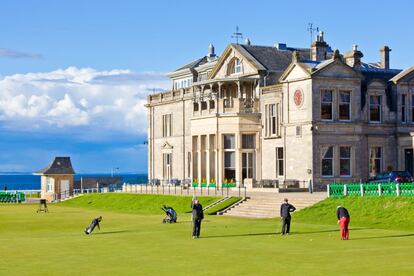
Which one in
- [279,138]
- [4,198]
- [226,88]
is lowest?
[4,198]

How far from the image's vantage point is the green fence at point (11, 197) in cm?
8550

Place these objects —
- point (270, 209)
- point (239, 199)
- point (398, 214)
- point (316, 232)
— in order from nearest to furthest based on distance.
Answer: point (316, 232)
point (398, 214)
point (270, 209)
point (239, 199)

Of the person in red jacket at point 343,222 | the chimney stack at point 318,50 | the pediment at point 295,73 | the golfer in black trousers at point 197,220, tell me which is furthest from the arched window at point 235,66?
the person in red jacket at point 343,222

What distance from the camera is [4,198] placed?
85625 mm

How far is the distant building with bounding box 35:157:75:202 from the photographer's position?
293 feet

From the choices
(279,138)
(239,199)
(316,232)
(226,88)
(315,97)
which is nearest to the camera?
(316,232)

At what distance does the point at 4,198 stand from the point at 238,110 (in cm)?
3018

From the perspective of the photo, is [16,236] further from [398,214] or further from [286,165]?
[286,165]

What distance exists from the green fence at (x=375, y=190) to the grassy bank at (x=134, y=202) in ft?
33.3

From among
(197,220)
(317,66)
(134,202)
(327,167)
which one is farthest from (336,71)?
(197,220)

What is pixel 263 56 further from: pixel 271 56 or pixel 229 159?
pixel 229 159

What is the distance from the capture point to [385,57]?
Result: 7294cm

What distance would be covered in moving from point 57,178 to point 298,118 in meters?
35.9

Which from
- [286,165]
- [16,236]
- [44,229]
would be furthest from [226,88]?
[16,236]
